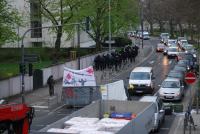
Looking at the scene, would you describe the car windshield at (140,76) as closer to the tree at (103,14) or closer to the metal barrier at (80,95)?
the metal barrier at (80,95)

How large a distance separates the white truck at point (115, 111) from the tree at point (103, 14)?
44399 mm

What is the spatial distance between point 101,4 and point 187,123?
43885 mm

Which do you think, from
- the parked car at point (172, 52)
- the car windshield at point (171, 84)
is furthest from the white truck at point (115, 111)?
the parked car at point (172, 52)

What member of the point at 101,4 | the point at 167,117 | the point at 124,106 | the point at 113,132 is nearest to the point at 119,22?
the point at 101,4

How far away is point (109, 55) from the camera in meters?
55.9

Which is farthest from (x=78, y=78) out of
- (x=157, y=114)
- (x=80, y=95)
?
(x=157, y=114)

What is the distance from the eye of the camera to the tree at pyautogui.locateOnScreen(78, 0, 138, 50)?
65.8m

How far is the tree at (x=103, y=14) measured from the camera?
65750 mm

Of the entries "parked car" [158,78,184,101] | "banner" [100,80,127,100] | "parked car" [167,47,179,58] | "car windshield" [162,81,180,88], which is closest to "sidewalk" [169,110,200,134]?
"banner" [100,80,127,100]

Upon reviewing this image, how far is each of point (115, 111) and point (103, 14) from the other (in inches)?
1997

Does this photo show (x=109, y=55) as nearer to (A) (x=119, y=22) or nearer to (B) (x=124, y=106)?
(A) (x=119, y=22)

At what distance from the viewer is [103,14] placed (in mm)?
69125

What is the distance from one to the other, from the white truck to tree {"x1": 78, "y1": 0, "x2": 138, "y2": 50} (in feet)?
146

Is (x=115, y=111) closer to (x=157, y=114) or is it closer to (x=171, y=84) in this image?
(x=157, y=114)
